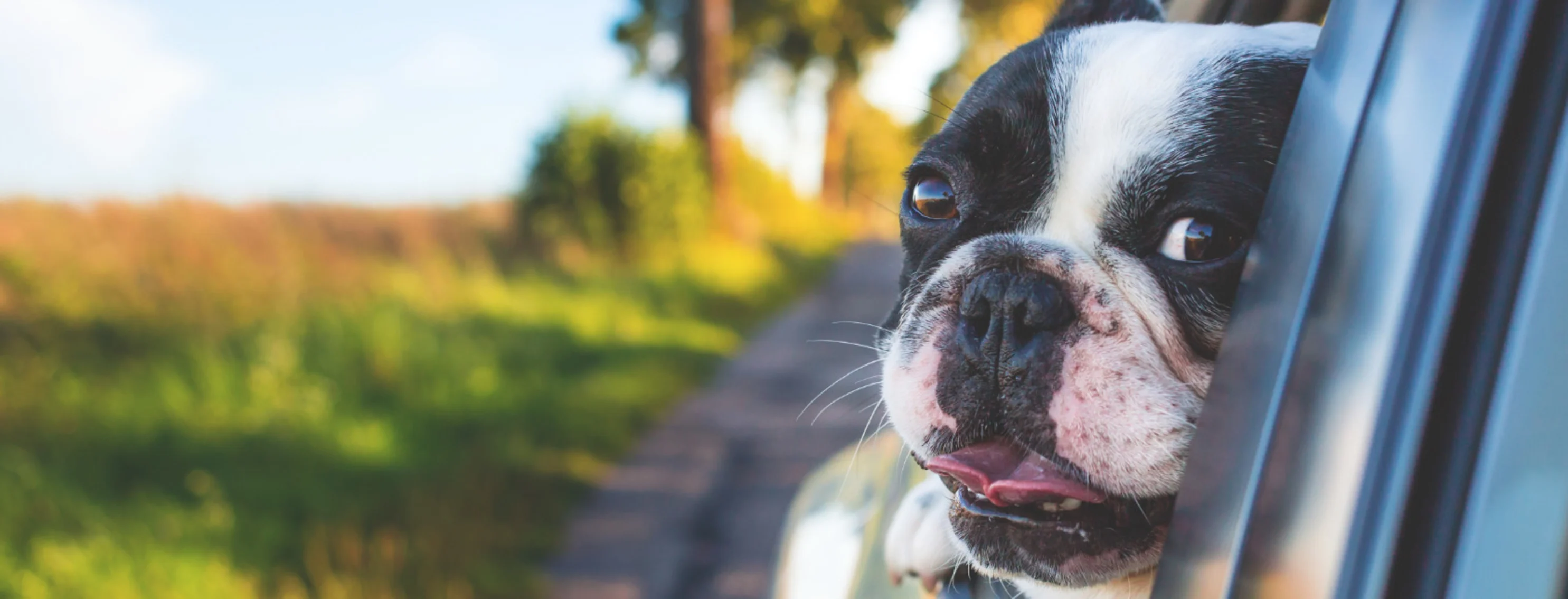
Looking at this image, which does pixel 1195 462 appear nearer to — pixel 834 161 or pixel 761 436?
pixel 761 436

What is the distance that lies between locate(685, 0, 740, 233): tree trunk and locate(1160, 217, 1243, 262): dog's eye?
40.4 ft

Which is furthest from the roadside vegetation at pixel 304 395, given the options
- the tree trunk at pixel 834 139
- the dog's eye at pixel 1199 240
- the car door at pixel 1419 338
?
the tree trunk at pixel 834 139

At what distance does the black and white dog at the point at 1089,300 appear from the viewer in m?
1.07

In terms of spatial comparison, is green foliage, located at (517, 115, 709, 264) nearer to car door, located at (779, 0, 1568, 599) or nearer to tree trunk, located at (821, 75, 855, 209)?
tree trunk, located at (821, 75, 855, 209)

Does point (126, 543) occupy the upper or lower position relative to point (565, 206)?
lower

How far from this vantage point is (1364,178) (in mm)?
720

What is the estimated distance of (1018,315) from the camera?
1083 mm

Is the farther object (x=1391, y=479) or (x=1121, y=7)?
(x=1121, y=7)

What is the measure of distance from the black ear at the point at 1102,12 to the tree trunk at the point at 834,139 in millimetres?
18462

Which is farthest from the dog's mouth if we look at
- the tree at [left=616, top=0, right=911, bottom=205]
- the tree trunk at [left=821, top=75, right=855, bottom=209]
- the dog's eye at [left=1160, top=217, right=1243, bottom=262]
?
the tree trunk at [left=821, top=75, right=855, bottom=209]

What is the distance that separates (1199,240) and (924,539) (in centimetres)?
61

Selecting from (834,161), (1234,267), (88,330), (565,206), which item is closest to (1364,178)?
(1234,267)

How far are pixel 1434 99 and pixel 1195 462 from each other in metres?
0.38

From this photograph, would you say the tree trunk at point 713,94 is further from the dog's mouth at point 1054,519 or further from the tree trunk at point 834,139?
the dog's mouth at point 1054,519
